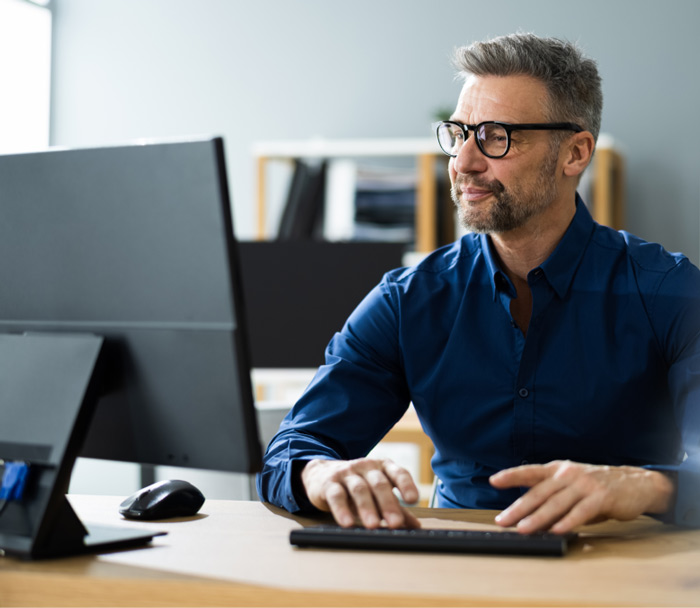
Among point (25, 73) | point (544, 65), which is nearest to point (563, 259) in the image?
point (544, 65)

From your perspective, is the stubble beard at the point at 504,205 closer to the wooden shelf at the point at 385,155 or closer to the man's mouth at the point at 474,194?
the man's mouth at the point at 474,194

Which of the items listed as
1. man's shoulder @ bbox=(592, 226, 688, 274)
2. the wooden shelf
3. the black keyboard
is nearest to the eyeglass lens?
man's shoulder @ bbox=(592, 226, 688, 274)

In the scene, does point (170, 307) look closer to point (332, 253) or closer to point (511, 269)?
point (511, 269)

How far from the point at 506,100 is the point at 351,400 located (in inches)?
23.1

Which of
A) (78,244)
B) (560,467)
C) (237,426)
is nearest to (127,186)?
(78,244)

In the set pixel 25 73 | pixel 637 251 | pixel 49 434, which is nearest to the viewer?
pixel 49 434

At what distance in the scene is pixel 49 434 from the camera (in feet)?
3.04

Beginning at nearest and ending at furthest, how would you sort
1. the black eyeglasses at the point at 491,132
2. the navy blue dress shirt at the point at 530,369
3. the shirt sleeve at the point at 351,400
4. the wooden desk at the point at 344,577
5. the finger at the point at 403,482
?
the wooden desk at the point at 344,577, the finger at the point at 403,482, the shirt sleeve at the point at 351,400, the navy blue dress shirt at the point at 530,369, the black eyeglasses at the point at 491,132

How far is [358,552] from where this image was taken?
91 centimetres

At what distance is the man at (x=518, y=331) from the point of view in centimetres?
139

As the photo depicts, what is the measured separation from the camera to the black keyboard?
895mm

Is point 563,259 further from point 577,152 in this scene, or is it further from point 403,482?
point 403,482

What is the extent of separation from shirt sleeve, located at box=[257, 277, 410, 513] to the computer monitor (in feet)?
0.91

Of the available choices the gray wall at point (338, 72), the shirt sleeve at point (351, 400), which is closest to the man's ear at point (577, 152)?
the shirt sleeve at point (351, 400)
